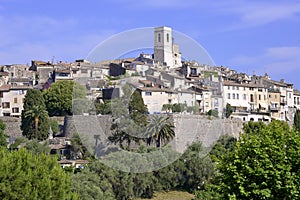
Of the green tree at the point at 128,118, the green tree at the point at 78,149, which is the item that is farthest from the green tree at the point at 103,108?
the green tree at the point at 128,118

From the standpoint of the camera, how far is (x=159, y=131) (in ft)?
112

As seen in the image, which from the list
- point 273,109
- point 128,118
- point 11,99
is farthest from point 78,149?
point 273,109

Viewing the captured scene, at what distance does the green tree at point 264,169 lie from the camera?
18078mm

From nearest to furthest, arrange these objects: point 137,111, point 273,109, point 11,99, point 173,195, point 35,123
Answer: point 137,111 < point 173,195 < point 35,123 < point 11,99 < point 273,109

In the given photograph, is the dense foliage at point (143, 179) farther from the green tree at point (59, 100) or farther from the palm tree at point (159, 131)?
the green tree at point (59, 100)

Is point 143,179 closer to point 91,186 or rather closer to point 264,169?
point 91,186

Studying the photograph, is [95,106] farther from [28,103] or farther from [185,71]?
[185,71]

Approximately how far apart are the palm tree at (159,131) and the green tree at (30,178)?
7.67 metres

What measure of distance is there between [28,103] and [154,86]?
9493 millimetres

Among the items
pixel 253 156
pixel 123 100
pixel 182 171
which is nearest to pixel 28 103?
pixel 182 171

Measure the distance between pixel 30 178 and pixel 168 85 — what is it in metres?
22.8

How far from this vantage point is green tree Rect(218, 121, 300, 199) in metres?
18.1

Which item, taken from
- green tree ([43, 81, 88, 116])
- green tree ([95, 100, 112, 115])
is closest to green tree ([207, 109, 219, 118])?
green tree ([95, 100, 112, 115])

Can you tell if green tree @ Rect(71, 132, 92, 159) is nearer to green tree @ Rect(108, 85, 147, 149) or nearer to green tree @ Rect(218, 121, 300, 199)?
green tree @ Rect(108, 85, 147, 149)
